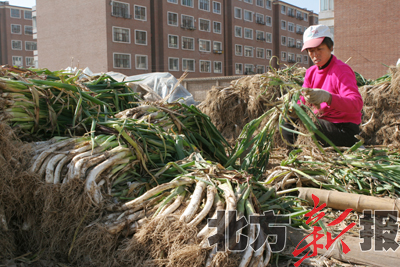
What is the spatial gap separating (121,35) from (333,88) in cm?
2942

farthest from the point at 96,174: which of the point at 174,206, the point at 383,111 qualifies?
the point at 383,111

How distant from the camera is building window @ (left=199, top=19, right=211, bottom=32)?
123 feet

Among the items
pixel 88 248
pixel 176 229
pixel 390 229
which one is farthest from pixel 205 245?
pixel 390 229

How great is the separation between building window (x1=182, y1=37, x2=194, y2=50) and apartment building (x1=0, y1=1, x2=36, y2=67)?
81.7 ft

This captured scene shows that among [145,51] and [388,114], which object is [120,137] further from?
[145,51]

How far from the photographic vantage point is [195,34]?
120ft

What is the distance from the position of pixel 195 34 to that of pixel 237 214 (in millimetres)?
36769

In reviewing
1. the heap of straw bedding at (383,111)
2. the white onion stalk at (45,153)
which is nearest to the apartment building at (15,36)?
the heap of straw bedding at (383,111)

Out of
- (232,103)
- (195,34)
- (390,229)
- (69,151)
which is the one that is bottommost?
(390,229)

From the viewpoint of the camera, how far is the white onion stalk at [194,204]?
156cm

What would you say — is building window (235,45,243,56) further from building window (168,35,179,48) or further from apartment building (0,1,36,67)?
apartment building (0,1,36,67)

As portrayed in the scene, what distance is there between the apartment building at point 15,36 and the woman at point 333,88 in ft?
168

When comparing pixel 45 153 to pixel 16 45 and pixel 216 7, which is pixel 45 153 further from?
pixel 16 45

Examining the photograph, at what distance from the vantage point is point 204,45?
3778cm
